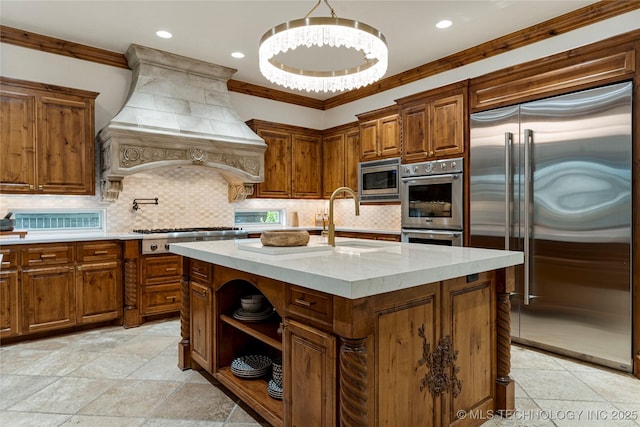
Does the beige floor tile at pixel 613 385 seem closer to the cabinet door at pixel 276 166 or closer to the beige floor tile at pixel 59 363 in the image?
the beige floor tile at pixel 59 363

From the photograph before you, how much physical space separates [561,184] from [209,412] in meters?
3.08

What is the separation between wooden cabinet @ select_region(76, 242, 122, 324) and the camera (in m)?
3.72

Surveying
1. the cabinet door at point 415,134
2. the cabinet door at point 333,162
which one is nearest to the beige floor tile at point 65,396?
the cabinet door at point 415,134

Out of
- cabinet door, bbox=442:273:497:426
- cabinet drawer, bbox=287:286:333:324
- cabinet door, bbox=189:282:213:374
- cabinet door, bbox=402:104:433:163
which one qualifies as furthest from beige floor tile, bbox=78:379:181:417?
cabinet door, bbox=402:104:433:163

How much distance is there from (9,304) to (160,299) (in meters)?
1.28

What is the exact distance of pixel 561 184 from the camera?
305 cm

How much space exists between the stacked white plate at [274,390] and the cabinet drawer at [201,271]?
2.51ft

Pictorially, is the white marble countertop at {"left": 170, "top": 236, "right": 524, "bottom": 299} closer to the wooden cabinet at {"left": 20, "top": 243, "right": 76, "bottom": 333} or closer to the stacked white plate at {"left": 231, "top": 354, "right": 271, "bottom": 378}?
the stacked white plate at {"left": 231, "top": 354, "right": 271, "bottom": 378}

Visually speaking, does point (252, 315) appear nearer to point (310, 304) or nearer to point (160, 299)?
point (310, 304)

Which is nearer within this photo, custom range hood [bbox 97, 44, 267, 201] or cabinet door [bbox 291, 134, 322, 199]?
custom range hood [bbox 97, 44, 267, 201]

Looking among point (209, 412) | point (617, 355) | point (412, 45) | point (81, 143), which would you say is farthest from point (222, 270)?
point (412, 45)

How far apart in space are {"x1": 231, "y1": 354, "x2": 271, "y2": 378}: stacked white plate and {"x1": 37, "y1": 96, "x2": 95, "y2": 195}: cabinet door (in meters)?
2.67

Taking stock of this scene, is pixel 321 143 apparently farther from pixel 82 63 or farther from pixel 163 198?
pixel 82 63

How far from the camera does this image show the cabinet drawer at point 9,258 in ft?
10.9
